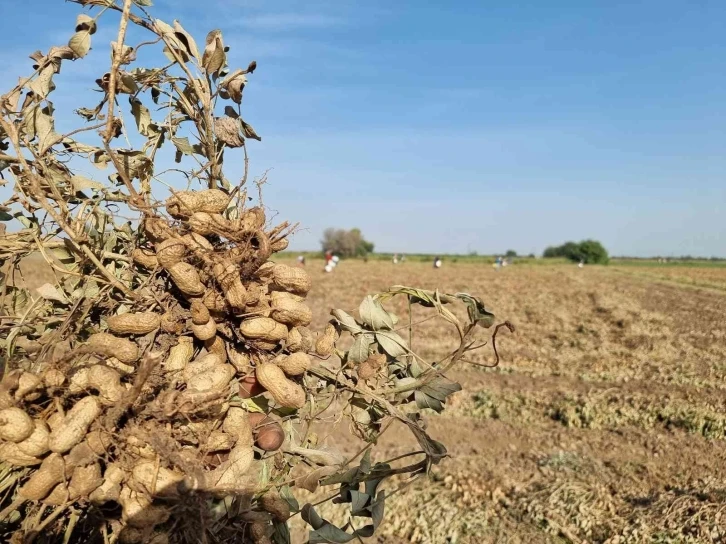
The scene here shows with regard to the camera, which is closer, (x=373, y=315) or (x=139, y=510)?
(x=139, y=510)

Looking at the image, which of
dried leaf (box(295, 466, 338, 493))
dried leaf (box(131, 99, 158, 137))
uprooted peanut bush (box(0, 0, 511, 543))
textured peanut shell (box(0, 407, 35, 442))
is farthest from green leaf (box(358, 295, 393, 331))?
textured peanut shell (box(0, 407, 35, 442))

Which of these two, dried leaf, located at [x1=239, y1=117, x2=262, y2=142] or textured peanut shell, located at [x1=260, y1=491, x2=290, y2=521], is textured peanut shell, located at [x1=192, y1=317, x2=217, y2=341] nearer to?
textured peanut shell, located at [x1=260, y1=491, x2=290, y2=521]

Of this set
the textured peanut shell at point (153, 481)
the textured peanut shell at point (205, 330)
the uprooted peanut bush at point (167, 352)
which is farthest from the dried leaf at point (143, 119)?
the textured peanut shell at point (153, 481)

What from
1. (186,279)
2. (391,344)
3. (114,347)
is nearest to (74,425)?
(114,347)

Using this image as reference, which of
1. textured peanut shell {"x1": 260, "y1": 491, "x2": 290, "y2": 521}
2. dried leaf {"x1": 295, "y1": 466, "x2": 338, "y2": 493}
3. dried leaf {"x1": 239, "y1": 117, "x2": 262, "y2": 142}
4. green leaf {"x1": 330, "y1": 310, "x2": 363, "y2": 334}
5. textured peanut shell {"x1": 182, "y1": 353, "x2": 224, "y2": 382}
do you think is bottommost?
textured peanut shell {"x1": 260, "y1": 491, "x2": 290, "y2": 521}

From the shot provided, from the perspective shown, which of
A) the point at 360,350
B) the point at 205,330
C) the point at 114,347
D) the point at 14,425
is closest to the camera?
the point at 14,425

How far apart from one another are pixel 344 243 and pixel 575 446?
Answer: 7632 centimetres

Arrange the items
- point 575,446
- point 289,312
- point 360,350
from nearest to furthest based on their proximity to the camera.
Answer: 1. point 289,312
2. point 360,350
3. point 575,446

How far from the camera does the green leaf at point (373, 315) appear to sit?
220 centimetres

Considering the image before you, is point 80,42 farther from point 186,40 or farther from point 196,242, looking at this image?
point 196,242

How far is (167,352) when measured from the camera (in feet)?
6.17

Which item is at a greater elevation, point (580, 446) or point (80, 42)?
point (80, 42)

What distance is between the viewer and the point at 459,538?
4973 millimetres

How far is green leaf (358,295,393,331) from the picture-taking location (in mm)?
2195
